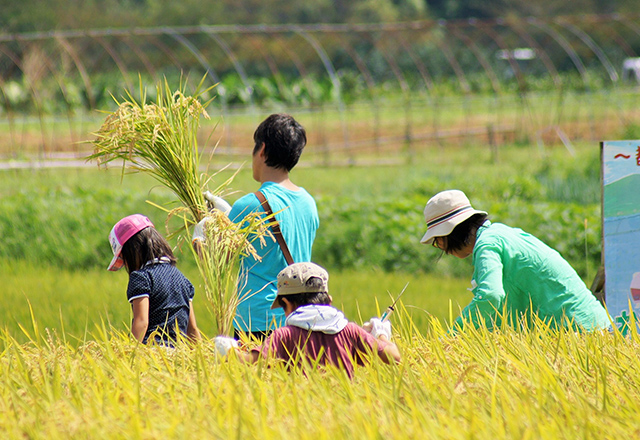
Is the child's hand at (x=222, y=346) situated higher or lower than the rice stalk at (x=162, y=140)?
lower

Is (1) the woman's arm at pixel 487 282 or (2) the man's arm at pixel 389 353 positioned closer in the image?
(2) the man's arm at pixel 389 353

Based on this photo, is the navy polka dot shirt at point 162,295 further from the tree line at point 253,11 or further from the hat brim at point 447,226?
the tree line at point 253,11

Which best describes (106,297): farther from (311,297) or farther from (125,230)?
(311,297)

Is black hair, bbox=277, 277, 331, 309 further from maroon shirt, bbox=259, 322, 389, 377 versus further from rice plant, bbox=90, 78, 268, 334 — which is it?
rice plant, bbox=90, 78, 268, 334

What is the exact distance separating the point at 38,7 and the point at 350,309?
32.2 metres

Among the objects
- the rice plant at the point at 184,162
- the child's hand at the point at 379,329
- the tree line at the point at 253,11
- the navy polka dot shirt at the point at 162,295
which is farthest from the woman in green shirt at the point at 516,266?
the tree line at the point at 253,11

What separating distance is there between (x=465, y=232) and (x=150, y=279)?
1.50m

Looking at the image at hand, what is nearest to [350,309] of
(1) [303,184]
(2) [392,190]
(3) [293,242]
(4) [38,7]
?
(3) [293,242]

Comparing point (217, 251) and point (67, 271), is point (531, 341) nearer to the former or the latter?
point (217, 251)

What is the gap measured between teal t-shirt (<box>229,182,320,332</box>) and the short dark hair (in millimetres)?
123

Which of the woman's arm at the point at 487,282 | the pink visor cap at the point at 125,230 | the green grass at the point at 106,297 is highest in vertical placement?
the pink visor cap at the point at 125,230

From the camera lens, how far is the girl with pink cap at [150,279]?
3.34m

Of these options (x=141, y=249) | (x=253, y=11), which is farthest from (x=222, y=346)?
(x=253, y=11)

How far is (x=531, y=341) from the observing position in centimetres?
310
